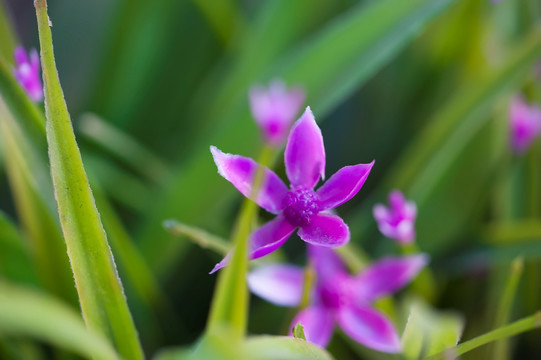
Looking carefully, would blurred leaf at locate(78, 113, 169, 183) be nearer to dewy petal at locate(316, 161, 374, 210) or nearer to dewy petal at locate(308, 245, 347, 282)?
dewy petal at locate(308, 245, 347, 282)

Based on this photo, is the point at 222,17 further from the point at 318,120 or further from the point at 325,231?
the point at 325,231

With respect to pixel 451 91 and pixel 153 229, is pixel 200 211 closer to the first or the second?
pixel 153 229

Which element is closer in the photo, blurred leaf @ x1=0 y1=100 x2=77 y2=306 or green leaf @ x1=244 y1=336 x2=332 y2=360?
green leaf @ x1=244 y1=336 x2=332 y2=360

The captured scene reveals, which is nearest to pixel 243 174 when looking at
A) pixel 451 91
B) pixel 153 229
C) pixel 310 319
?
pixel 310 319

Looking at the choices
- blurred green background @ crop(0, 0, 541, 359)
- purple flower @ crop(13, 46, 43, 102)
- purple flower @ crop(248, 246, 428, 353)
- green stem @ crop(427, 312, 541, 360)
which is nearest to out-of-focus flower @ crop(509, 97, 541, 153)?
blurred green background @ crop(0, 0, 541, 359)

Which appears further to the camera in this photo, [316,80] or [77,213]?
[316,80]

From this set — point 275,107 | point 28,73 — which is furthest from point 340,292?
point 28,73
